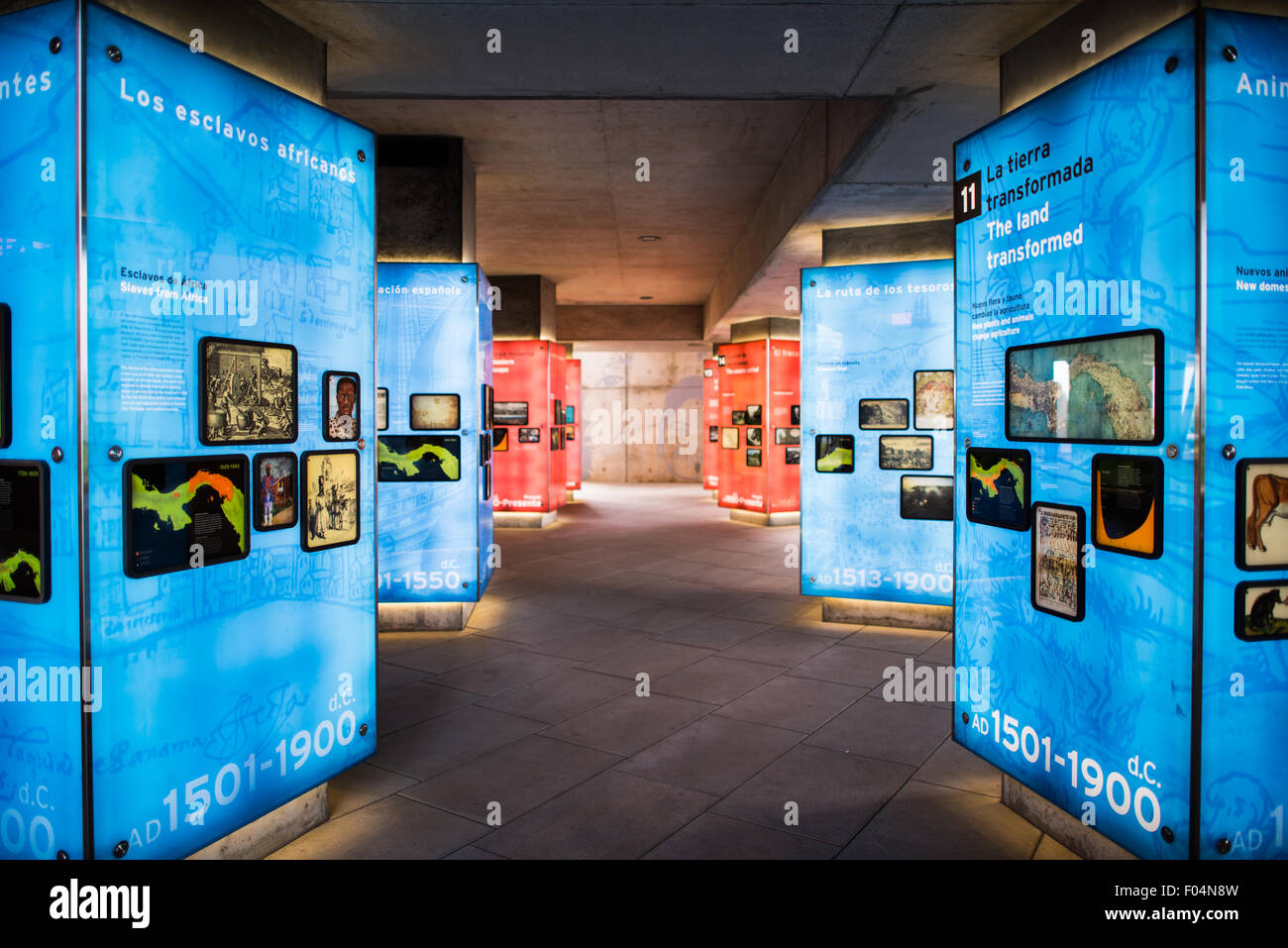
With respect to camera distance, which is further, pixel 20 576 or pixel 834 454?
pixel 834 454

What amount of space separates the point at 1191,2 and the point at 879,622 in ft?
18.9

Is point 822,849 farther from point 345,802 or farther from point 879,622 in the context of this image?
point 879,622

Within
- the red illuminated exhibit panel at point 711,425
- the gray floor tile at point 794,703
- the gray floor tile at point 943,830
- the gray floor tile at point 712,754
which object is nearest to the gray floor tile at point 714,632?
the gray floor tile at point 794,703

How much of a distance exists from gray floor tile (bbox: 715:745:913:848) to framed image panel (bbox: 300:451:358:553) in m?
2.24

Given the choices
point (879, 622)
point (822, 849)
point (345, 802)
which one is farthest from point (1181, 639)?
point (879, 622)

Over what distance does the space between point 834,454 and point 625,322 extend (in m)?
11.8

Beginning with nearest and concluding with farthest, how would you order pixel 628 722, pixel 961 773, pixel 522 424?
pixel 961 773, pixel 628 722, pixel 522 424

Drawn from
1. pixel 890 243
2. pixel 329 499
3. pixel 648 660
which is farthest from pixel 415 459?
pixel 890 243

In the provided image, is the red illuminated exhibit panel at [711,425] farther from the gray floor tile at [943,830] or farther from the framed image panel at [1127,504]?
the framed image panel at [1127,504]

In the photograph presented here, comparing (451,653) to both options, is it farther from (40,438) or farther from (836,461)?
(40,438)

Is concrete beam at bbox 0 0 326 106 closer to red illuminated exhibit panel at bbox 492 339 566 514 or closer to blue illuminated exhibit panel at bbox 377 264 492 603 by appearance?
blue illuminated exhibit panel at bbox 377 264 492 603

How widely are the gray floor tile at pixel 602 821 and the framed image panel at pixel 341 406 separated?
77.0 inches

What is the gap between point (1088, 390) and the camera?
10.8 feet

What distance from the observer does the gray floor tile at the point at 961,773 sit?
4297mm
